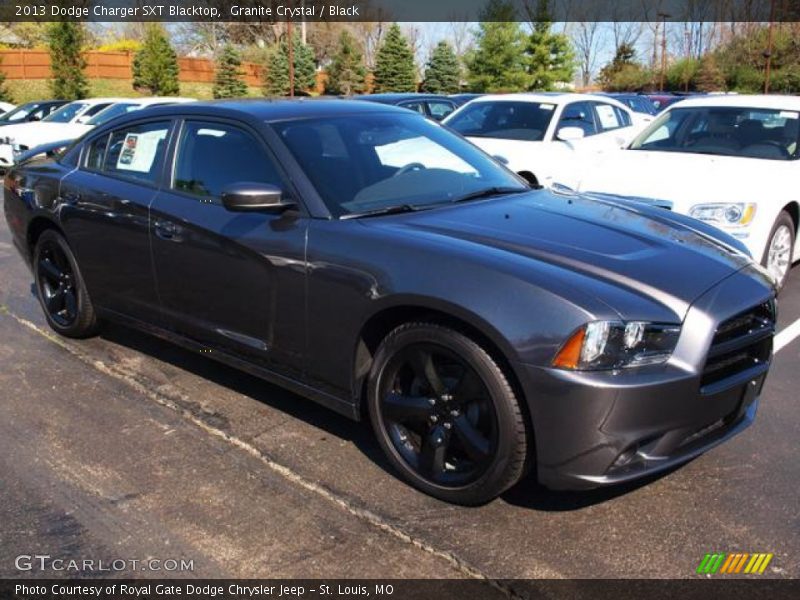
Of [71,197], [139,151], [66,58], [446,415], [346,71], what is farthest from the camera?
[346,71]

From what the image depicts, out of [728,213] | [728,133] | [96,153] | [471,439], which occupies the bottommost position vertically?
[471,439]

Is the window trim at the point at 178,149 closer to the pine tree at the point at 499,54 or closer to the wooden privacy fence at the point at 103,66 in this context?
the wooden privacy fence at the point at 103,66

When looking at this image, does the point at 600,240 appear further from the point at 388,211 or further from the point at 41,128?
the point at 41,128

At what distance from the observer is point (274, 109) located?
4004 mm

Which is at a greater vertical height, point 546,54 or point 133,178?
point 546,54

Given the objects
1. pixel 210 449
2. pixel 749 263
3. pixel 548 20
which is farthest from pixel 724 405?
pixel 548 20

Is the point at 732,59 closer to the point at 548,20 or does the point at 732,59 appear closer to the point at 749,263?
the point at 548,20

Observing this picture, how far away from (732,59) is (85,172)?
46.5m

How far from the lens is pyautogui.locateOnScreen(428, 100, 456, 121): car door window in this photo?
46.4ft

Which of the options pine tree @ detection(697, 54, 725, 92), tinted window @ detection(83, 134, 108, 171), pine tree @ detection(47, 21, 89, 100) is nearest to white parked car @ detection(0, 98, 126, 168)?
tinted window @ detection(83, 134, 108, 171)

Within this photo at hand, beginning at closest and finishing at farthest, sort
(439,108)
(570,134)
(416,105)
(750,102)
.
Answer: (750,102) → (570,134) → (416,105) → (439,108)

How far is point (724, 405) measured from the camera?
9.55ft

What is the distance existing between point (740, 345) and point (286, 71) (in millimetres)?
41487

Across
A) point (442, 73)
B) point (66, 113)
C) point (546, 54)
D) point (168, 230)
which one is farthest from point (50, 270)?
point (546, 54)
